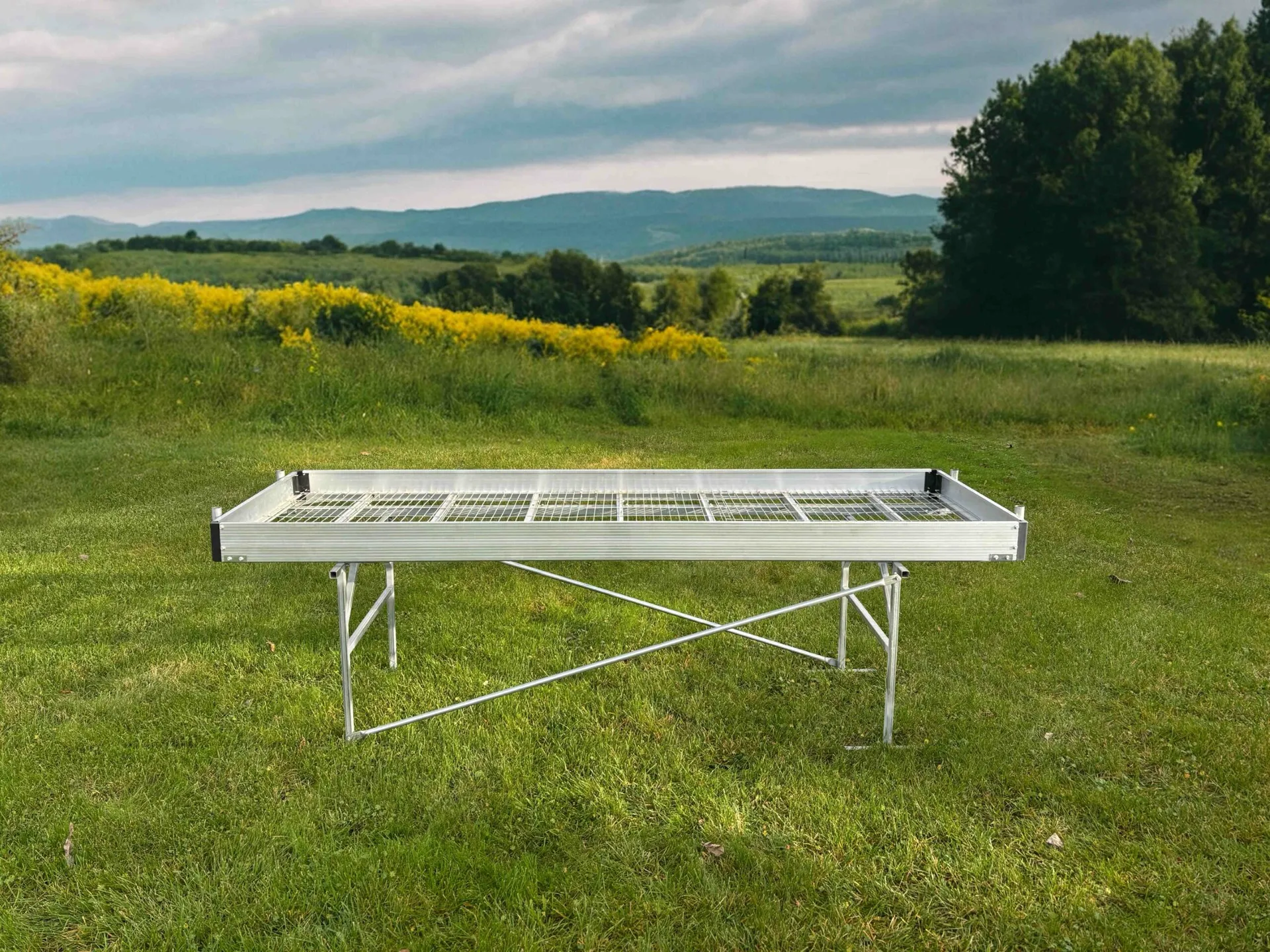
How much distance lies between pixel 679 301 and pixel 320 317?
19.7 m

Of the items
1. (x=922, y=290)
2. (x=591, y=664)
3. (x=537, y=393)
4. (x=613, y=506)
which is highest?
(x=922, y=290)

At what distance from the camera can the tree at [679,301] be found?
98.0ft

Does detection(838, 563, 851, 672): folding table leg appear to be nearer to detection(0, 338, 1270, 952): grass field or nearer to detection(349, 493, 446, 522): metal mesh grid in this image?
detection(0, 338, 1270, 952): grass field

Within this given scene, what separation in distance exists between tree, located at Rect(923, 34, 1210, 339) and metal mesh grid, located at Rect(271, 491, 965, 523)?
2773cm

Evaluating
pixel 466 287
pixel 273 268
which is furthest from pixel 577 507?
pixel 273 268

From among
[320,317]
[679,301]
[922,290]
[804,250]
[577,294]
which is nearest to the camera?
[320,317]

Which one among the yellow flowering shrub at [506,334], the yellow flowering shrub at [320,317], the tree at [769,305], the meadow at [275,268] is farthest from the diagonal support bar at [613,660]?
Result: the tree at [769,305]

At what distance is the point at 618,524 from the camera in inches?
116

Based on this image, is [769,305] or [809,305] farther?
[809,305]

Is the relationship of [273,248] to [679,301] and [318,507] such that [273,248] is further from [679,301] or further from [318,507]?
[318,507]

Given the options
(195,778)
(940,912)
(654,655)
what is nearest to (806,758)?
(940,912)

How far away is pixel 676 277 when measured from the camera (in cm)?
3347

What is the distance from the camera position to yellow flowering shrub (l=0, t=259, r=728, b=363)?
1291cm

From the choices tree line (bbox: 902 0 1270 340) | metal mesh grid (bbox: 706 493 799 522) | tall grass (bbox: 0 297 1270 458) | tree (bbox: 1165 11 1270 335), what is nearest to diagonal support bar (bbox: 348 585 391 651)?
metal mesh grid (bbox: 706 493 799 522)
